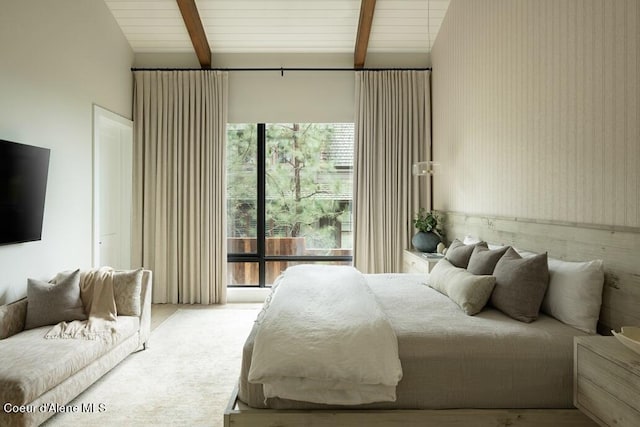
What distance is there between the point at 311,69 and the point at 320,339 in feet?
13.2

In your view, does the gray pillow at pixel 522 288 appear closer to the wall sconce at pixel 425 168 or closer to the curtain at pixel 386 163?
the wall sconce at pixel 425 168

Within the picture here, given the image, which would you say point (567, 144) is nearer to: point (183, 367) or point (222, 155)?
point (183, 367)

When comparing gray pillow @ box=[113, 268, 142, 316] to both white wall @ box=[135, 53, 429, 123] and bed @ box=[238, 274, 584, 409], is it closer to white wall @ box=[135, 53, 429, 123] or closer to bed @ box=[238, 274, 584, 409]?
bed @ box=[238, 274, 584, 409]

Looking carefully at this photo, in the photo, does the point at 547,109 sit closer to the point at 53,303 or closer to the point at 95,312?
the point at 95,312

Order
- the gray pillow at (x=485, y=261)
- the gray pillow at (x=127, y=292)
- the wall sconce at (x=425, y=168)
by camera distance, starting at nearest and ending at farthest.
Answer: the gray pillow at (x=485, y=261) < the gray pillow at (x=127, y=292) < the wall sconce at (x=425, y=168)

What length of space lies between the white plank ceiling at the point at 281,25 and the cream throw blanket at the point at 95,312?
298 cm

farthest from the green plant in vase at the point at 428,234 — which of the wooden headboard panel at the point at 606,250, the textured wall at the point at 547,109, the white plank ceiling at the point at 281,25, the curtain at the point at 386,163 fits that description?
the white plank ceiling at the point at 281,25

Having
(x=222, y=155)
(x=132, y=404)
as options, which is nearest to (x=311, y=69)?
(x=222, y=155)

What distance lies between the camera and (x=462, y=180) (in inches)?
162

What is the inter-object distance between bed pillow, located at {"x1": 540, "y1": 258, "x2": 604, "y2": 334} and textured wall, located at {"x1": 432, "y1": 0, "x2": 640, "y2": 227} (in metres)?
0.29

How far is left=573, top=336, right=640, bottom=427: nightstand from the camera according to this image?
4.51 ft

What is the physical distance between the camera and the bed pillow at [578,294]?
2.05 metres

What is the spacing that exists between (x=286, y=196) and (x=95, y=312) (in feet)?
8.75

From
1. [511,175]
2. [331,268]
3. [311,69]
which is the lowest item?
[331,268]
